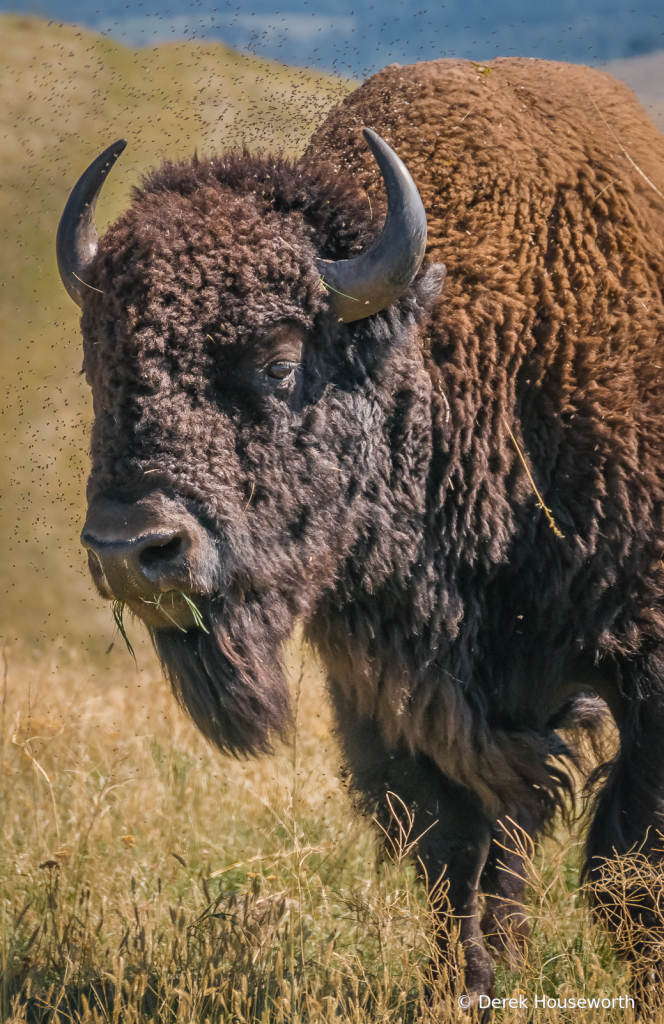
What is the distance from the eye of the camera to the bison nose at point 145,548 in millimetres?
2377

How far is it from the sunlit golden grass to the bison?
0.99 ft

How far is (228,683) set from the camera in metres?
2.78

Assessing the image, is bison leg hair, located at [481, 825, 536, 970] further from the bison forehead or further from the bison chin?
the bison forehead

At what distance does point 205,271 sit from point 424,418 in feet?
2.58

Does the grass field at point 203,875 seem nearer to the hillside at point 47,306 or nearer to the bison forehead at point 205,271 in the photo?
the bison forehead at point 205,271

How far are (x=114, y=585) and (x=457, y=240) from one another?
59.3 inches

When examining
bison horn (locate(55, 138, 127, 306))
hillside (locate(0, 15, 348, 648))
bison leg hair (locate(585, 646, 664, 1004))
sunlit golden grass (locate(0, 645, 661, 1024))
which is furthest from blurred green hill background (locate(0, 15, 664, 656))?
bison leg hair (locate(585, 646, 664, 1004))

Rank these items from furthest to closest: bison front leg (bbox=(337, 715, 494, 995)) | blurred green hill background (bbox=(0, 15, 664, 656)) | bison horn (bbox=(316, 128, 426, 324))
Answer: blurred green hill background (bbox=(0, 15, 664, 656))
bison front leg (bbox=(337, 715, 494, 995))
bison horn (bbox=(316, 128, 426, 324))

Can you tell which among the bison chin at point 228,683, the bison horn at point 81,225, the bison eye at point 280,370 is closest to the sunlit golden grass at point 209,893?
the bison chin at point 228,683

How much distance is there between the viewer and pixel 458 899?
334cm

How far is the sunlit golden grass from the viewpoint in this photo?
267cm

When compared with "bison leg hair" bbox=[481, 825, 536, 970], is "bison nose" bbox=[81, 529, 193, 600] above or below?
above

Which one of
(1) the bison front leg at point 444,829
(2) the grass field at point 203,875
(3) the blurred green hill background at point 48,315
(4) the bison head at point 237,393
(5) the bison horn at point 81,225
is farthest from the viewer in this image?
(3) the blurred green hill background at point 48,315

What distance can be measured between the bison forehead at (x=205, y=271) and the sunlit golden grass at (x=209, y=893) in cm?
110
